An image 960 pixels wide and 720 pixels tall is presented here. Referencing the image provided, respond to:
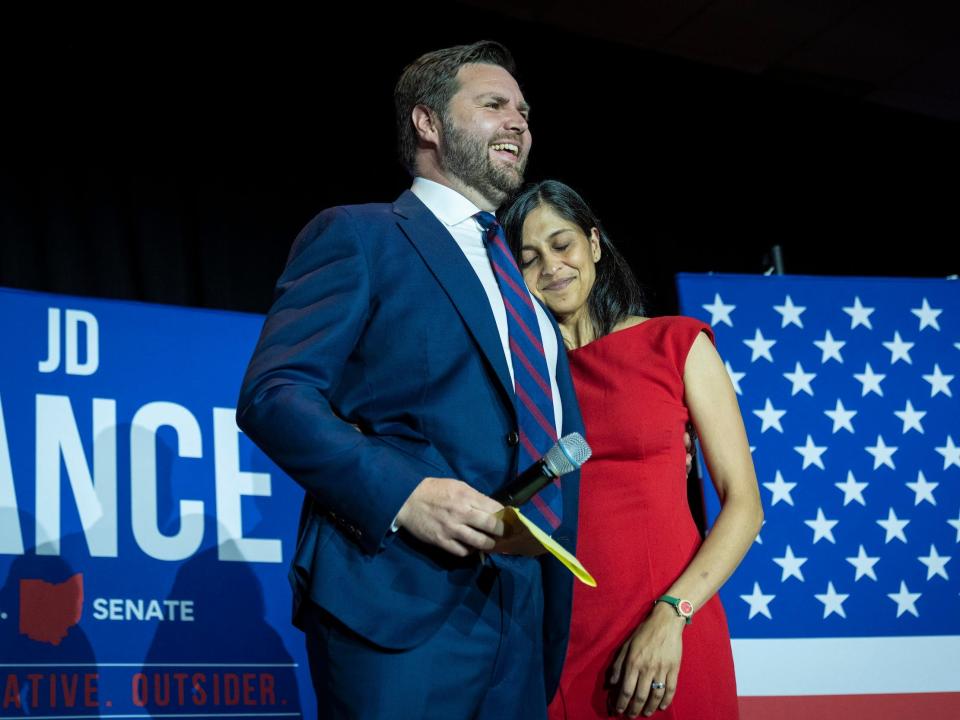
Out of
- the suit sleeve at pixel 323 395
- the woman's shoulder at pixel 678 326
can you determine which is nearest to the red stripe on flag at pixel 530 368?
the suit sleeve at pixel 323 395

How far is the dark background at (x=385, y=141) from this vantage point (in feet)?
11.4

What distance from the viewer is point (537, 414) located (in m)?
1.47

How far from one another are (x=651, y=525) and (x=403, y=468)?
750 millimetres

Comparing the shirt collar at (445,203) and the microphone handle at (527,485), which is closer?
the microphone handle at (527,485)

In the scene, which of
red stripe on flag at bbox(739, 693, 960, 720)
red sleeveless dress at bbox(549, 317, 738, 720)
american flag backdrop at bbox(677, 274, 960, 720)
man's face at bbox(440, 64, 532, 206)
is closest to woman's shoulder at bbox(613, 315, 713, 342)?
red sleeveless dress at bbox(549, 317, 738, 720)

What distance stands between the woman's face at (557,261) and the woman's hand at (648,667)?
0.69 metres

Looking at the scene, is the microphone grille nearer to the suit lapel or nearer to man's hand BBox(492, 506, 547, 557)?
man's hand BBox(492, 506, 547, 557)

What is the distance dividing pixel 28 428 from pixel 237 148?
150 cm

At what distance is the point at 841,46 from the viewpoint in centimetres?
480

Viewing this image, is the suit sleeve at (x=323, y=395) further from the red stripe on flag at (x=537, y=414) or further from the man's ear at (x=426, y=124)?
the man's ear at (x=426, y=124)

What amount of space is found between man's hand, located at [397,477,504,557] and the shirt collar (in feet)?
1.62

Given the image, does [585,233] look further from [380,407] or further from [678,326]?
[380,407]

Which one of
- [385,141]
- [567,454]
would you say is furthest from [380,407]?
[385,141]

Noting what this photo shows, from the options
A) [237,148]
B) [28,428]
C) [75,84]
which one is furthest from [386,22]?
[28,428]
